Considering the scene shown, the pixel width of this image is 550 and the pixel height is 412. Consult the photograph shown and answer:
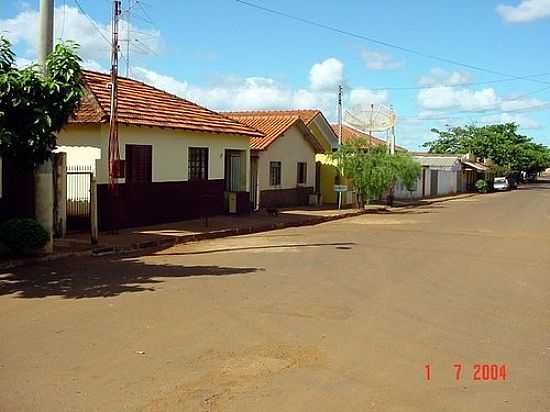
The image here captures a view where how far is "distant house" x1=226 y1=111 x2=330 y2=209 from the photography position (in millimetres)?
29891

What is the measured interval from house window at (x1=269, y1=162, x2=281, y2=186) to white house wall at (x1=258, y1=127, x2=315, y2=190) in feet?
0.60

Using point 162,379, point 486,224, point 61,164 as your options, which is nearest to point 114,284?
point 162,379

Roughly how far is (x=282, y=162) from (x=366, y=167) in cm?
403

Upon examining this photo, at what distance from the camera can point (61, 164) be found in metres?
16.2

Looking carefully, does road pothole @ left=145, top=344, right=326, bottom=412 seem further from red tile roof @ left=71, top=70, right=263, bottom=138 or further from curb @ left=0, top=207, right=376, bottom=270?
red tile roof @ left=71, top=70, right=263, bottom=138

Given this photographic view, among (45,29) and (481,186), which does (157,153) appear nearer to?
(45,29)

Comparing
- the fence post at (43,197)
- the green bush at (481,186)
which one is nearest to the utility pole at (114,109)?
the fence post at (43,197)

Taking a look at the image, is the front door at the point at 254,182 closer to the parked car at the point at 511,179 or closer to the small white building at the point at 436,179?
the small white building at the point at 436,179

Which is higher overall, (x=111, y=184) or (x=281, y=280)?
(x=111, y=184)

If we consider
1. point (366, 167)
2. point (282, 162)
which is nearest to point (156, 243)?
point (282, 162)

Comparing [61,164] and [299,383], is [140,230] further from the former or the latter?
[299,383]

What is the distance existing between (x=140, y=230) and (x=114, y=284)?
8.41 meters

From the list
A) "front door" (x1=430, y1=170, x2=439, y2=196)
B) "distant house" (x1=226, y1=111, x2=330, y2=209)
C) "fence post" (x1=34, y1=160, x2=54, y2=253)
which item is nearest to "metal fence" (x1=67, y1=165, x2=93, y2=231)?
"fence post" (x1=34, y1=160, x2=54, y2=253)
